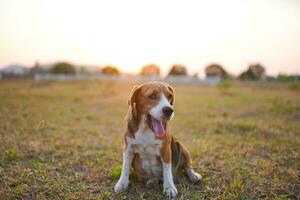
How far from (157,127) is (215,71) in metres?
45.0

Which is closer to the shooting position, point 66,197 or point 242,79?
point 66,197

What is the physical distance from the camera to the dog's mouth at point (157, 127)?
14.1 feet

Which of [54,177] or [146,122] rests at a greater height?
[146,122]

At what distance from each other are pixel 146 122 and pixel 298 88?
83.0ft

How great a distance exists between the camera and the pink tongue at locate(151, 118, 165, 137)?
14.1ft

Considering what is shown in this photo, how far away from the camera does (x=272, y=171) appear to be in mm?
5621

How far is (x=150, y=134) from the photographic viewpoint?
4398mm

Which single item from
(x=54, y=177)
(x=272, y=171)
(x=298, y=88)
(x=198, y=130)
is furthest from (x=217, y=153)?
(x=298, y=88)

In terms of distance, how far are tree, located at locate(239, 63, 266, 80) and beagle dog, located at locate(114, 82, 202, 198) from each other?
3247 centimetres

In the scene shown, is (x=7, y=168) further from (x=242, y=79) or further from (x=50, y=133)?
(x=242, y=79)

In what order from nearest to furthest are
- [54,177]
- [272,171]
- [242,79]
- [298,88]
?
[54,177], [272,171], [298,88], [242,79]

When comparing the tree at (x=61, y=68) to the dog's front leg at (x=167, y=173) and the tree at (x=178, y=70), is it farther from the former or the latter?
the dog's front leg at (x=167, y=173)

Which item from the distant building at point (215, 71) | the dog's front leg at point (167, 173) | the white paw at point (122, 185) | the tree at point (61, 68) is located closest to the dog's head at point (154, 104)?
the dog's front leg at point (167, 173)

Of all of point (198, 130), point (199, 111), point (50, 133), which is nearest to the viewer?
point (50, 133)
